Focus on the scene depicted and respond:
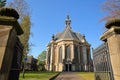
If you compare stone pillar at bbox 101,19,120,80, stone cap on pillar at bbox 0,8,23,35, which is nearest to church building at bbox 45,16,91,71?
stone pillar at bbox 101,19,120,80

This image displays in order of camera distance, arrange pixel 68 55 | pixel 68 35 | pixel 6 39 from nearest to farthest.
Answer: pixel 6 39 → pixel 68 55 → pixel 68 35

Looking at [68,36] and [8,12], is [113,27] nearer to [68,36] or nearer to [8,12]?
[8,12]

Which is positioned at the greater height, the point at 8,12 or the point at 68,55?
the point at 68,55

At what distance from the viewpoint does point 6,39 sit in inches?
143

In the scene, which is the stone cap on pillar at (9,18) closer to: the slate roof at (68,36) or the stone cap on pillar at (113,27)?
the stone cap on pillar at (113,27)

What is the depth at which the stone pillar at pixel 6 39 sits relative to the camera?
3.41 m

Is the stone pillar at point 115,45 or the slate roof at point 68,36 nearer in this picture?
the stone pillar at point 115,45

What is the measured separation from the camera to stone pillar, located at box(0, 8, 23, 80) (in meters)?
3.41

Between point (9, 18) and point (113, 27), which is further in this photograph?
point (113, 27)

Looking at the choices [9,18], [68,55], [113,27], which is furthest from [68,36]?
[9,18]

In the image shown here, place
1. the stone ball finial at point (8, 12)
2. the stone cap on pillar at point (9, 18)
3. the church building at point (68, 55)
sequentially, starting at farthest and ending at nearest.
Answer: the church building at point (68, 55), the stone ball finial at point (8, 12), the stone cap on pillar at point (9, 18)

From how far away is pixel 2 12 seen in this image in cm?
413

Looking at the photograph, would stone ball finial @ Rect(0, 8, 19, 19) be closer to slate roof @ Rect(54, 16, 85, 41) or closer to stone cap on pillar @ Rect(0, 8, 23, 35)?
stone cap on pillar @ Rect(0, 8, 23, 35)

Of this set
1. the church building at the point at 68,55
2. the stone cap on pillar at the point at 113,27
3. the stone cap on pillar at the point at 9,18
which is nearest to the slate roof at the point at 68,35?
the church building at the point at 68,55
